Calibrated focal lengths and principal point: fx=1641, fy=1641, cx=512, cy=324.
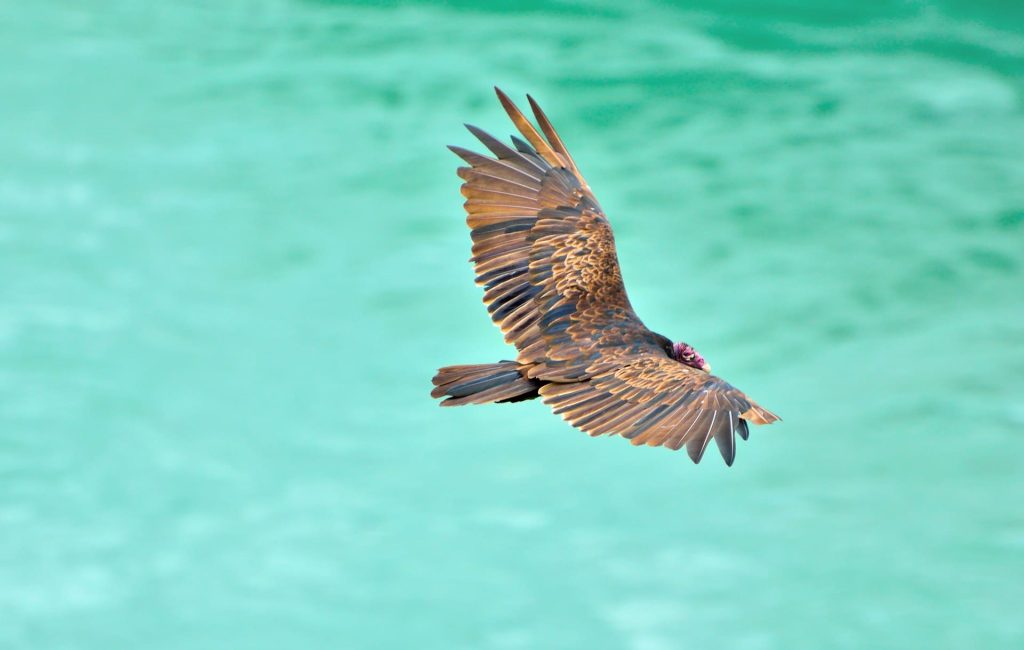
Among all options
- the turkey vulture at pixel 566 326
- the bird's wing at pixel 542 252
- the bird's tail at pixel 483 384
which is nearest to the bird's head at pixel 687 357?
the turkey vulture at pixel 566 326

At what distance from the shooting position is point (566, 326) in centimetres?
791

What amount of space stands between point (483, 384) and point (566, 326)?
668 mm

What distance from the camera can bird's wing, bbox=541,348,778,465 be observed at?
22.7ft

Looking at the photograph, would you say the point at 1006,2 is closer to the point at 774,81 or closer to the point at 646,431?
the point at 774,81

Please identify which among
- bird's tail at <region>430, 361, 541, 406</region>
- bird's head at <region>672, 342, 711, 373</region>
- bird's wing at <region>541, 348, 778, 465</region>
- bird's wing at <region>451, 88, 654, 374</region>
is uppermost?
bird's wing at <region>451, 88, 654, 374</region>

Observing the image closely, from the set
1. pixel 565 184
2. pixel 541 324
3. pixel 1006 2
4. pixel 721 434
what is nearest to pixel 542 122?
pixel 565 184

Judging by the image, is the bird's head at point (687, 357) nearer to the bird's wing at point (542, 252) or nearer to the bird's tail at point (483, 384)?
the bird's wing at point (542, 252)

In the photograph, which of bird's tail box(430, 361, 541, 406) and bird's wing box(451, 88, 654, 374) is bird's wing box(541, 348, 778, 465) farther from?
bird's wing box(451, 88, 654, 374)

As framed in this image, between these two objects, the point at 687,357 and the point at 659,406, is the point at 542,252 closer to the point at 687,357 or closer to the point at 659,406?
the point at 687,357

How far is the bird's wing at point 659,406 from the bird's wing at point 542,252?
0.28m

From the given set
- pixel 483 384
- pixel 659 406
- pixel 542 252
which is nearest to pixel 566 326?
pixel 542 252

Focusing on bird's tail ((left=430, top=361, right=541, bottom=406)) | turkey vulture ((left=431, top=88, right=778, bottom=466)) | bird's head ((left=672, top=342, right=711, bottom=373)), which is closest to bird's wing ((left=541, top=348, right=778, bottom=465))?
turkey vulture ((left=431, top=88, right=778, bottom=466))

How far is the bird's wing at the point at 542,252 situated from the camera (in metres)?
7.90

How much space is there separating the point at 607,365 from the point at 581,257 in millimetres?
905
